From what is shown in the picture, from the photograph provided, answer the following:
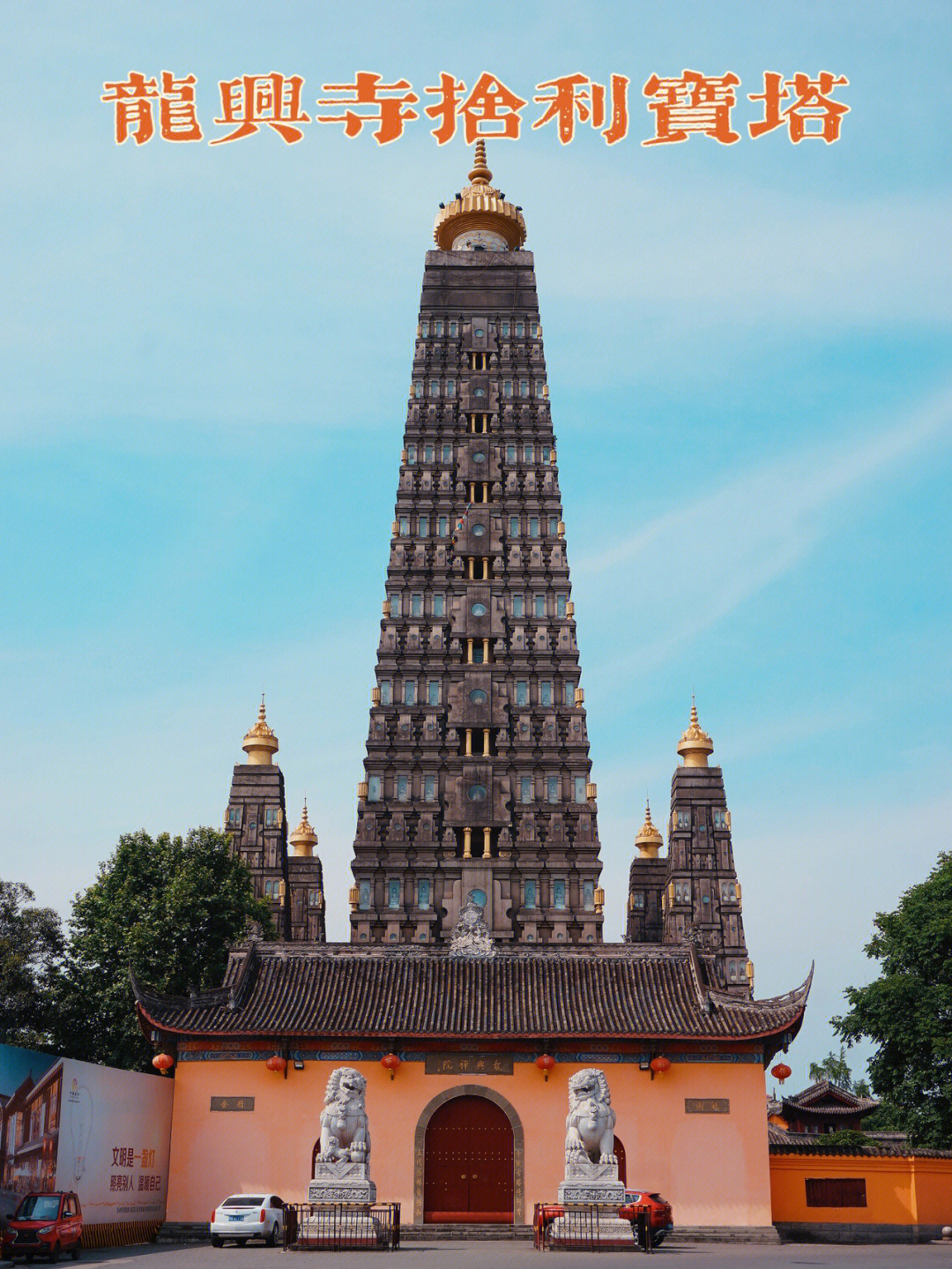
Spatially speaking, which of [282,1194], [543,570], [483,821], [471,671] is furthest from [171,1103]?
[543,570]

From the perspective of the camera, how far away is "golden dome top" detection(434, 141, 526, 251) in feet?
235

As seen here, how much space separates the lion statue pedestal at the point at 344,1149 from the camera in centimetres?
2717

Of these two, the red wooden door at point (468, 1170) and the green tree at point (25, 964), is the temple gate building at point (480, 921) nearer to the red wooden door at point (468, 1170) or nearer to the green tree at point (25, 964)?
the red wooden door at point (468, 1170)

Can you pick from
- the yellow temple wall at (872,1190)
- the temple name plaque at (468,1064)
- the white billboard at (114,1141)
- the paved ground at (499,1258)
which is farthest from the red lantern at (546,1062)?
the white billboard at (114,1141)

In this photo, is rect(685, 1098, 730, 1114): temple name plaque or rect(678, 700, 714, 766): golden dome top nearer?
rect(685, 1098, 730, 1114): temple name plaque

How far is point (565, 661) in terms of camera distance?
59781 millimetres

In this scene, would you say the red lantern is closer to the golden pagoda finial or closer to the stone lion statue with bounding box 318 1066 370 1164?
the stone lion statue with bounding box 318 1066 370 1164

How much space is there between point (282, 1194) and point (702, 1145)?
10440 millimetres

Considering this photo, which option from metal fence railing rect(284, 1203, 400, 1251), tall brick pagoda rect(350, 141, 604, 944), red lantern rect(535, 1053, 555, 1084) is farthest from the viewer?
tall brick pagoda rect(350, 141, 604, 944)

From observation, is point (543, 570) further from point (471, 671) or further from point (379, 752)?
point (379, 752)

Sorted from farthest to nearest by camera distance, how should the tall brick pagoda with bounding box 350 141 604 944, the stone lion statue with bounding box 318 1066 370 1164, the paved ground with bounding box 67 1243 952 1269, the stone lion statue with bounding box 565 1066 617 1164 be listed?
the tall brick pagoda with bounding box 350 141 604 944
the stone lion statue with bounding box 318 1066 370 1164
the stone lion statue with bounding box 565 1066 617 1164
the paved ground with bounding box 67 1243 952 1269

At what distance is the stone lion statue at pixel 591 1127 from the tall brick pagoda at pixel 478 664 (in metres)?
22.9

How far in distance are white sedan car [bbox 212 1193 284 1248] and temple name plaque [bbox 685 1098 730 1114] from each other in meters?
10.6

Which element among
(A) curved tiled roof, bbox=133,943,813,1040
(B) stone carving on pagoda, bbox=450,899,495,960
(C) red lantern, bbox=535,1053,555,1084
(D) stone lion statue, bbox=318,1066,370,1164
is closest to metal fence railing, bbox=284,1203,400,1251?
(D) stone lion statue, bbox=318,1066,370,1164
